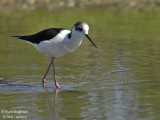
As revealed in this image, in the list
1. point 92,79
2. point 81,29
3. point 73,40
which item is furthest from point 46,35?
point 92,79

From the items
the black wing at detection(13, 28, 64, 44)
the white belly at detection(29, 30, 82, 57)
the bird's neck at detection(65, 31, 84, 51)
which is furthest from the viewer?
the black wing at detection(13, 28, 64, 44)

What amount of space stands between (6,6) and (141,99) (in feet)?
70.2

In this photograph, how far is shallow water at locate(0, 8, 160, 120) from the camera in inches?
279

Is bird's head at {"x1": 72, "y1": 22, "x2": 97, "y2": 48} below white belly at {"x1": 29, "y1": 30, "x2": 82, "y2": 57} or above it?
above

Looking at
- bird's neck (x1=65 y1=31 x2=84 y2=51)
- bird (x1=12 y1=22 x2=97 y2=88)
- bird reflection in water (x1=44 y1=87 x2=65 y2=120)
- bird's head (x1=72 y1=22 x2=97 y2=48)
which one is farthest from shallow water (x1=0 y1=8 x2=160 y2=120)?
bird's head (x1=72 y1=22 x2=97 y2=48)

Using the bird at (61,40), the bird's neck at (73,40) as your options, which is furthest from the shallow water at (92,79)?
the bird's neck at (73,40)

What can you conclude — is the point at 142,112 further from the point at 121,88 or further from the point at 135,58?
the point at 135,58

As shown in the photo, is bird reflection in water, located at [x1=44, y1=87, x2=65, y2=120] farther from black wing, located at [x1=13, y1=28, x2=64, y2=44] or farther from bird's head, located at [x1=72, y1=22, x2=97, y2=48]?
bird's head, located at [x1=72, y1=22, x2=97, y2=48]

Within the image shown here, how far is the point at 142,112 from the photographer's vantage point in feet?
22.5

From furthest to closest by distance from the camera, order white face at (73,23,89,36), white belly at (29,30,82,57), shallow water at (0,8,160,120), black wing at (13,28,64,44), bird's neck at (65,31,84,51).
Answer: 1. black wing at (13,28,64,44)
2. white belly at (29,30,82,57)
3. bird's neck at (65,31,84,51)
4. white face at (73,23,89,36)
5. shallow water at (0,8,160,120)

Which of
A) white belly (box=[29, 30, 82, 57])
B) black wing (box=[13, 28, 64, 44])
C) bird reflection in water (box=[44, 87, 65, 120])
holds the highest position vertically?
black wing (box=[13, 28, 64, 44])

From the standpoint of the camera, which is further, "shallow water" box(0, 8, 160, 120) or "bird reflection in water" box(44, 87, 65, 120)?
"shallow water" box(0, 8, 160, 120)

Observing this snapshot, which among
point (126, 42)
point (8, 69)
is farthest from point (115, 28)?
point (8, 69)

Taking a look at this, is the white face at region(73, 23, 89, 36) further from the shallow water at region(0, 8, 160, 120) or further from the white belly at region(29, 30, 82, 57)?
the shallow water at region(0, 8, 160, 120)
